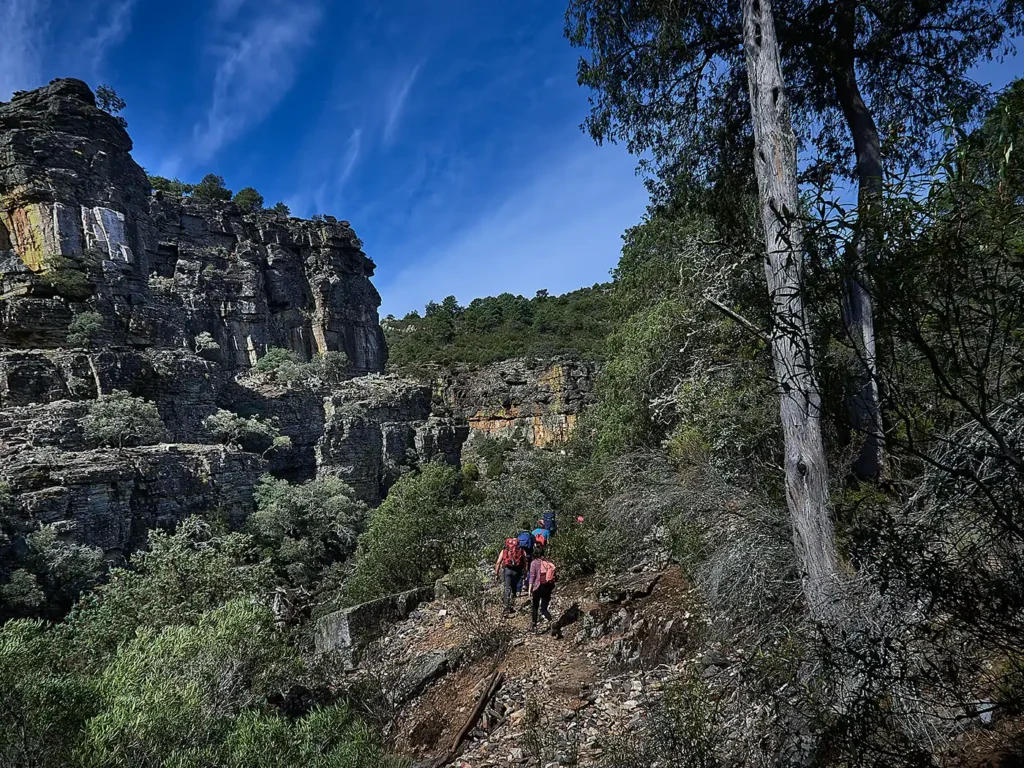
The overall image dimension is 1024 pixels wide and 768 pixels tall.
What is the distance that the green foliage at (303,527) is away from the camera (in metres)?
17.5

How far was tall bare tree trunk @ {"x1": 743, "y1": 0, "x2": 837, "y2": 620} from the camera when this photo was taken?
3.19 meters

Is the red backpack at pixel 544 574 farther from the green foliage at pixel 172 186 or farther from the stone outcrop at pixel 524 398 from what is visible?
the green foliage at pixel 172 186

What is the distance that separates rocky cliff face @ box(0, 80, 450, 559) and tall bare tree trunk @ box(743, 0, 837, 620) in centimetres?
1642

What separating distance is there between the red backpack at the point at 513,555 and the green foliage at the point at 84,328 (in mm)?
22333

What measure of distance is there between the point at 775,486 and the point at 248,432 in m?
22.6

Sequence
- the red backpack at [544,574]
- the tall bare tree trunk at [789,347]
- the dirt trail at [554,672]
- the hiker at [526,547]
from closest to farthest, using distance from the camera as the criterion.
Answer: the tall bare tree trunk at [789,347] < the dirt trail at [554,672] < the red backpack at [544,574] < the hiker at [526,547]

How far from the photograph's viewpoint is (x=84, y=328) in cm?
2112

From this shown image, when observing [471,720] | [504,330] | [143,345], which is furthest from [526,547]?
[504,330]

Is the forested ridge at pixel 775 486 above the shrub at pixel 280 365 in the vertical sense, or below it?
below

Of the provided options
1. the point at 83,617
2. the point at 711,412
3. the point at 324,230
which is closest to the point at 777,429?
the point at 711,412

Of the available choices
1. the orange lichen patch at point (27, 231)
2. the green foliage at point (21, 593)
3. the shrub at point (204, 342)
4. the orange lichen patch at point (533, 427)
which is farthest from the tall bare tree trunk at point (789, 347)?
the shrub at point (204, 342)

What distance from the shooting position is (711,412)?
255 inches

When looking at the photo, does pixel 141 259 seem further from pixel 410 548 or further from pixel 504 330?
pixel 410 548

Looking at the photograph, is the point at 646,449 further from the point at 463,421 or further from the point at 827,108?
the point at 463,421
